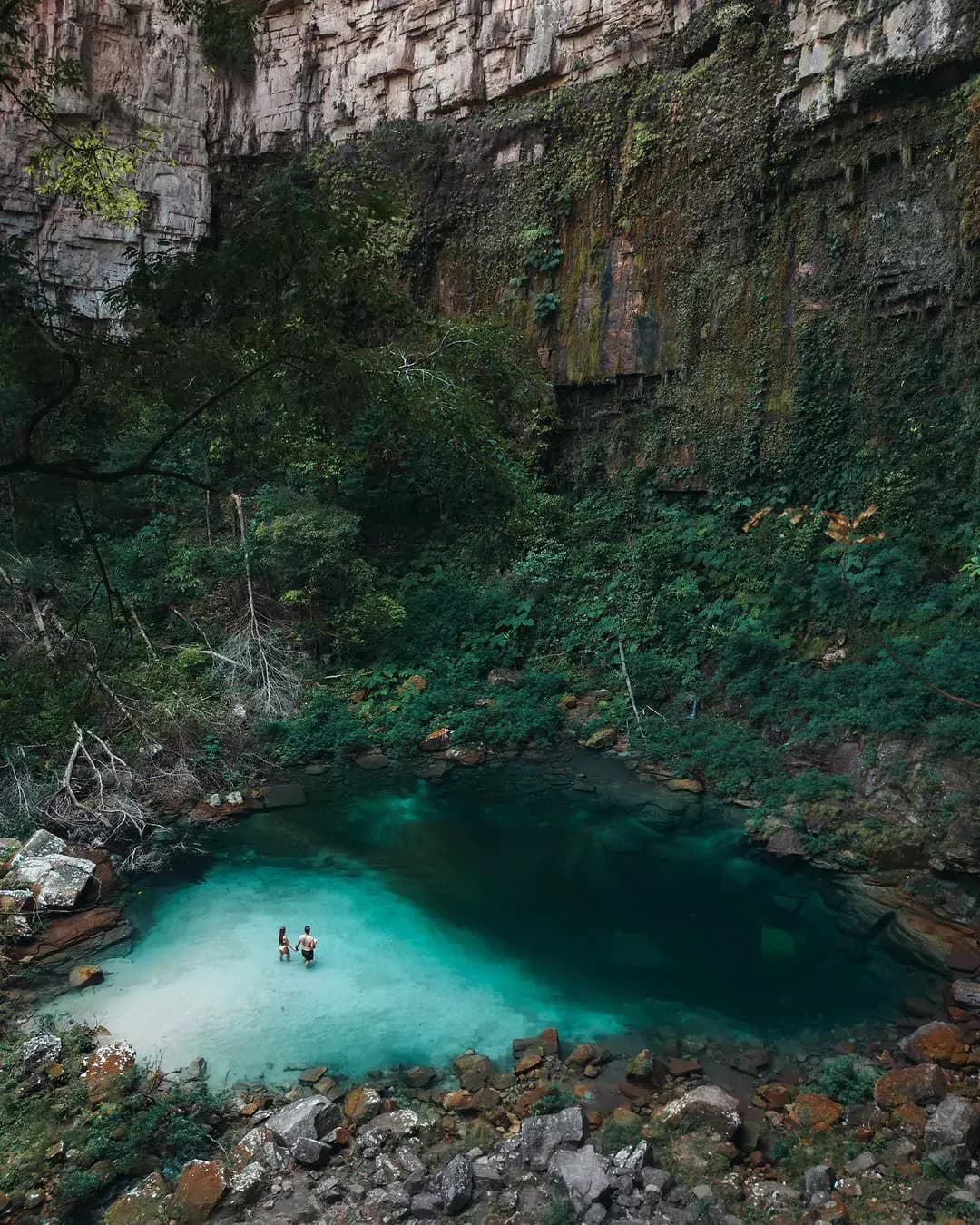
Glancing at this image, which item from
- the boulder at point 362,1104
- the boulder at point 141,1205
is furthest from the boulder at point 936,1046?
the boulder at point 141,1205

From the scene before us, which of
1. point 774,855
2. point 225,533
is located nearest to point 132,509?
point 225,533

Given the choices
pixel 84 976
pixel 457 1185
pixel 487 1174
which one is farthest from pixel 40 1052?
pixel 487 1174

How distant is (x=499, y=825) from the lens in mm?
10195

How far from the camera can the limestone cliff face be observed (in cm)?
1182

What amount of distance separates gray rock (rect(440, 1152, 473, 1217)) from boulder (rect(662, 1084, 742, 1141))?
1.39 m

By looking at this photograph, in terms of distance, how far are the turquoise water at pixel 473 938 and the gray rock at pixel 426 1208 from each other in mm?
1582

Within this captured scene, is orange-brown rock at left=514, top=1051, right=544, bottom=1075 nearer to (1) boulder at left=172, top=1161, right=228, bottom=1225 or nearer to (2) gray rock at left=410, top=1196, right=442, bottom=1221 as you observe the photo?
(2) gray rock at left=410, top=1196, right=442, bottom=1221

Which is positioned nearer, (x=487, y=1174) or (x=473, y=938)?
(x=487, y=1174)

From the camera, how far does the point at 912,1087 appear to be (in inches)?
212

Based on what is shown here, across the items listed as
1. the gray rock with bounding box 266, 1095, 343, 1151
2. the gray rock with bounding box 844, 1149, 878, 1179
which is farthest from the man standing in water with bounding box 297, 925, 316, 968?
the gray rock with bounding box 844, 1149, 878, 1179

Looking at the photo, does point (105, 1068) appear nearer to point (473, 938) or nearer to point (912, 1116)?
point (473, 938)

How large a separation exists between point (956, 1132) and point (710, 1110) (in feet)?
4.58

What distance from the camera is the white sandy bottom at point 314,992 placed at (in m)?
6.40

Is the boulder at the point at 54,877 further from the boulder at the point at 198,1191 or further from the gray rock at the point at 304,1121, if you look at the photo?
the boulder at the point at 198,1191
